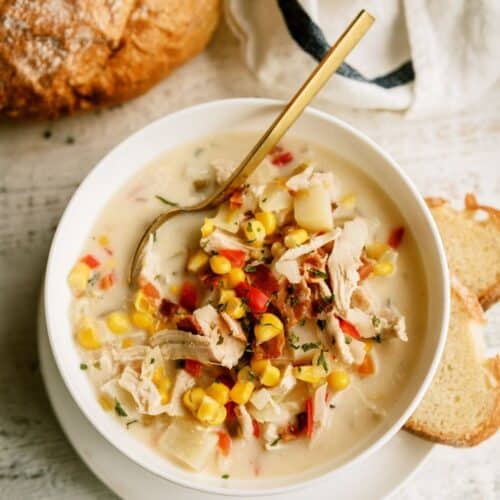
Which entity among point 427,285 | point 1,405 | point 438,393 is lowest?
point 1,405

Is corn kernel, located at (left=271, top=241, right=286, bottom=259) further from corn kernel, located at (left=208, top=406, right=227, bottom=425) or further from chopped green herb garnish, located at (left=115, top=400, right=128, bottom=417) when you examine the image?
chopped green herb garnish, located at (left=115, top=400, right=128, bottom=417)

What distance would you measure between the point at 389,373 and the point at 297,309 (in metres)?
0.45

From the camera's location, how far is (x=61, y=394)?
10.5ft

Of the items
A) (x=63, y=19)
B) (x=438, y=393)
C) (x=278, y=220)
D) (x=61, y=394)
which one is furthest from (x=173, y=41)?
(x=438, y=393)

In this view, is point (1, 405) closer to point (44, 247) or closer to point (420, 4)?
point (44, 247)

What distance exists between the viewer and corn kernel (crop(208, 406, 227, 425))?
2.80 m

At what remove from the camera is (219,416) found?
2.80 meters

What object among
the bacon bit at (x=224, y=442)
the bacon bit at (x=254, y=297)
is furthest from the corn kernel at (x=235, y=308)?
the bacon bit at (x=224, y=442)

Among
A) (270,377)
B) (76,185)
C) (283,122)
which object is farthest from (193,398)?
(76,185)

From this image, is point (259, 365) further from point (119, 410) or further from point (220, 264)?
point (119, 410)

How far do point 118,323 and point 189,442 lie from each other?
515 mm

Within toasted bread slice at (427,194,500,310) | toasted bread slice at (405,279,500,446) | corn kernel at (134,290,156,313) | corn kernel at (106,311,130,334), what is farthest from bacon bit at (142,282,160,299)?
toasted bread slice at (427,194,500,310)

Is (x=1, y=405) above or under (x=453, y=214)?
under

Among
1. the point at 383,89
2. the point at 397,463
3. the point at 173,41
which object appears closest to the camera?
the point at 397,463
